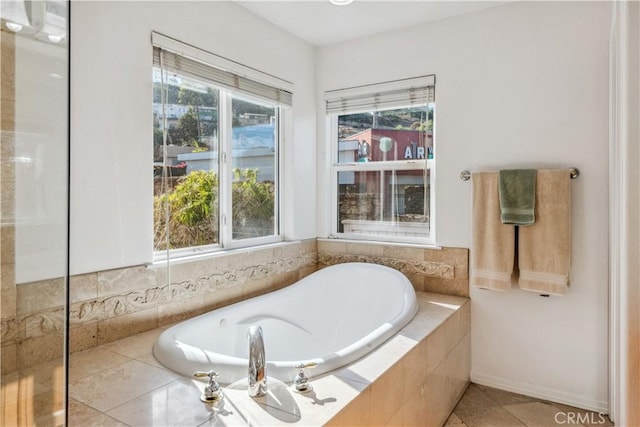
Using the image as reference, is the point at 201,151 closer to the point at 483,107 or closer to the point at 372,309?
the point at 372,309

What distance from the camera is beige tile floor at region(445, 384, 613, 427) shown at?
2.21 meters

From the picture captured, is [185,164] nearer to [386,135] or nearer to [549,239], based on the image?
[386,135]

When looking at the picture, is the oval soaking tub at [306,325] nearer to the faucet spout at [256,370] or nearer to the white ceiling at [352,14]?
the faucet spout at [256,370]

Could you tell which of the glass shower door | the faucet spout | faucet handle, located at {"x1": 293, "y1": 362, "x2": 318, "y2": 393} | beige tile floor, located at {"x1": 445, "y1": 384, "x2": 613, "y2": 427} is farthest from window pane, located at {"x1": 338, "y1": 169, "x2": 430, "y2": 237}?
the glass shower door

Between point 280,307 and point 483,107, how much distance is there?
1.83 meters

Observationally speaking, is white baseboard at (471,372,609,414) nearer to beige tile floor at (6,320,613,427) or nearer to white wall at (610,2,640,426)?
beige tile floor at (6,320,613,427)

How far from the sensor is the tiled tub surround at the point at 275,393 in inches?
50.5

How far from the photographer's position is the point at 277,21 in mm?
2760

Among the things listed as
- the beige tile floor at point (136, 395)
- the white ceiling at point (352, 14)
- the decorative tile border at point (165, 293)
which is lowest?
the beige tile floor at point (136, 395)

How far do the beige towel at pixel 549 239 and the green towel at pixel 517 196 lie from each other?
0.04 metres

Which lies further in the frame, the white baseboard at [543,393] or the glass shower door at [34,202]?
the white baseboard at [543,393]

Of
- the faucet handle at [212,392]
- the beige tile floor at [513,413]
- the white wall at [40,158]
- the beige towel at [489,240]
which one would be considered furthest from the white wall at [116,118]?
the beige tile floor at [513,413]

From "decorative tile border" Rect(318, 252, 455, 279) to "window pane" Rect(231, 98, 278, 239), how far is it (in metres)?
0.54

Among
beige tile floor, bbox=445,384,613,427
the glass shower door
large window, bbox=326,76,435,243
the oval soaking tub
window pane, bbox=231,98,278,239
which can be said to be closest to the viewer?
the glass shower door
